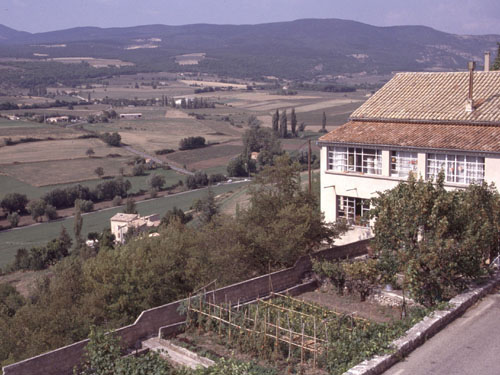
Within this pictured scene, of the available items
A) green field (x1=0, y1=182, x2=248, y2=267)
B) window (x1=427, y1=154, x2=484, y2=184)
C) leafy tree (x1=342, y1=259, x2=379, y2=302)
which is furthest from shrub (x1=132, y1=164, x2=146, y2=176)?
leafy tree (x1=342, y1=259, x2=379, y2=302)

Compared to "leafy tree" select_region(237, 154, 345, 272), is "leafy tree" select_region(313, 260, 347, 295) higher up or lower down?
lower down

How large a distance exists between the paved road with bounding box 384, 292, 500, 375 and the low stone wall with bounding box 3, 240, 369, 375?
634 centimetres

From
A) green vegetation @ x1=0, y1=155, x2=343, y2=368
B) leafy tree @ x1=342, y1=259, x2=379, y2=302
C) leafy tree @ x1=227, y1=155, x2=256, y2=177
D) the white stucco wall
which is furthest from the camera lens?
leafy tree @ x1=227, y1=155, x2=256, y2=177

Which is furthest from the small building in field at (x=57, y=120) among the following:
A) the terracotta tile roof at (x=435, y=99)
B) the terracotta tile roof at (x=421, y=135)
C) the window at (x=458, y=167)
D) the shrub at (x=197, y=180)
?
the window at (x=458, y=167)

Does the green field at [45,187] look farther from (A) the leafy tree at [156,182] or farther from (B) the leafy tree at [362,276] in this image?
(B) the leafy tree at [362,276]

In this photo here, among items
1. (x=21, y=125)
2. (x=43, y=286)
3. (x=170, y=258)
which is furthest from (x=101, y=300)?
(x=21, y=125)

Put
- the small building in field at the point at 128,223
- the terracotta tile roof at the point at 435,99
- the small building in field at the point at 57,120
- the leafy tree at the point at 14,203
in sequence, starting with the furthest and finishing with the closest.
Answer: the small building in field at the point at 57,120 → the leafy tree at the point at 14,203 → the small building in field at the point at 128,223 → the terracotta tile roof at the point at 435,99

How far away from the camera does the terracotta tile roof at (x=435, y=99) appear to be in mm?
24656

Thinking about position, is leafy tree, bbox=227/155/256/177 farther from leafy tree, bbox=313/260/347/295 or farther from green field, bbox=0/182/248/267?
leafy tree, bbox=313/260/347/295

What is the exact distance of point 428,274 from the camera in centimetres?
1465

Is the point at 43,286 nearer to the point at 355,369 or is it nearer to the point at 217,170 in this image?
the point at 355,369

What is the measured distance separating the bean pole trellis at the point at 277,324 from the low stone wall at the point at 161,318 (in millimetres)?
406

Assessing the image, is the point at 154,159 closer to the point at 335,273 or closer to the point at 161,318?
the point at 335,273

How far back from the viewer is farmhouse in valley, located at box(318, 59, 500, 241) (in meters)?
23.0
